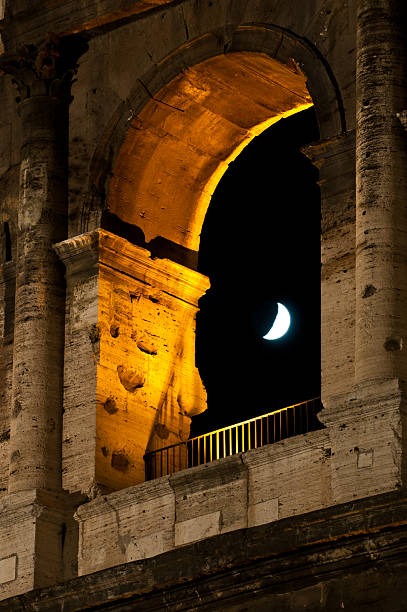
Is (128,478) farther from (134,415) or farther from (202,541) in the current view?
(202,541)

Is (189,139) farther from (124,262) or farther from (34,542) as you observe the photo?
(34,542)

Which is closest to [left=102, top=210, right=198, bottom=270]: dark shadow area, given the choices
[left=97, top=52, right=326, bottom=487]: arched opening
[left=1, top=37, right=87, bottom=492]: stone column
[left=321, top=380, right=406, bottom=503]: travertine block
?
[left=97, top=52, right=326, bottom=487]: arched opening

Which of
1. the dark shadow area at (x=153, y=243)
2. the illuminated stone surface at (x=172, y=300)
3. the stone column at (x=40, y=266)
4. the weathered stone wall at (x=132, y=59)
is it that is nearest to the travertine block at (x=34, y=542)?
the illuminated stone surface at (x=172, y=300)

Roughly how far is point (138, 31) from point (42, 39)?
3.70 ft

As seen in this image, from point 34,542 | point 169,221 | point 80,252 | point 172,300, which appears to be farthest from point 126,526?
point 169,221

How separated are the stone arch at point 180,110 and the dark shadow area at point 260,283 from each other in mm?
3070

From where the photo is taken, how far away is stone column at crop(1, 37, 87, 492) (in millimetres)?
22141

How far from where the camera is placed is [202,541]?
19562 millimetres

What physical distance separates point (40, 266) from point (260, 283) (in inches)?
197

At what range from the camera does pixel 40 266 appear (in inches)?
898

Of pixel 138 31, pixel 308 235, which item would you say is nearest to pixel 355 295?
pixel 138 31

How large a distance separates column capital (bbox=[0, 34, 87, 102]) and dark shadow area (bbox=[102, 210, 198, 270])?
1555mm

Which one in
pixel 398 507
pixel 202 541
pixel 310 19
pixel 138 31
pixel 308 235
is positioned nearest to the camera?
pixel 398 507

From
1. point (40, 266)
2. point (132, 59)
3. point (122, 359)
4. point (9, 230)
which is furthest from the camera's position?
point (9, 230)
